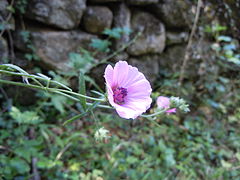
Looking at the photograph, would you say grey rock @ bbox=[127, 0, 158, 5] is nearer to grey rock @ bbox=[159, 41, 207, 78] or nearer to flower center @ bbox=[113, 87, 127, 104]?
grey rock @ bbox=[159, 41, 207, 78]

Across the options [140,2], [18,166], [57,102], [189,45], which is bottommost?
[18,166]

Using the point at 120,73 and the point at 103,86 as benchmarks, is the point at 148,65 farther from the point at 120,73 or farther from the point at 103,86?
the point at 120,73

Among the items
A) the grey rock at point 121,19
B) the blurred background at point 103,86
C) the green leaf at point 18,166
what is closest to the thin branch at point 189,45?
the blurred background at point 103,86

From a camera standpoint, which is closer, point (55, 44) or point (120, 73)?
point (120, 73)

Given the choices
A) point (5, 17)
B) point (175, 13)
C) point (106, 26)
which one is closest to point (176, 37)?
point (175, 13)

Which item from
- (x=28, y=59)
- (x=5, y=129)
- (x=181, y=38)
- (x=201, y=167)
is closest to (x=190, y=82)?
(x=181, y=38)

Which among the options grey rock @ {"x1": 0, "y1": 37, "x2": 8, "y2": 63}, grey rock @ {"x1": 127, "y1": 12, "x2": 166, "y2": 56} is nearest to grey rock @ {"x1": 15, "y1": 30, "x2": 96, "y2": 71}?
grey rock @ {"x1": 0, "y1": 37, "x2": 8, "y2": 63}

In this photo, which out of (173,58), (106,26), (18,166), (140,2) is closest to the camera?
(18,166)

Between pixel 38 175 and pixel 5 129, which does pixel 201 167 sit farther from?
pixel 5 129
